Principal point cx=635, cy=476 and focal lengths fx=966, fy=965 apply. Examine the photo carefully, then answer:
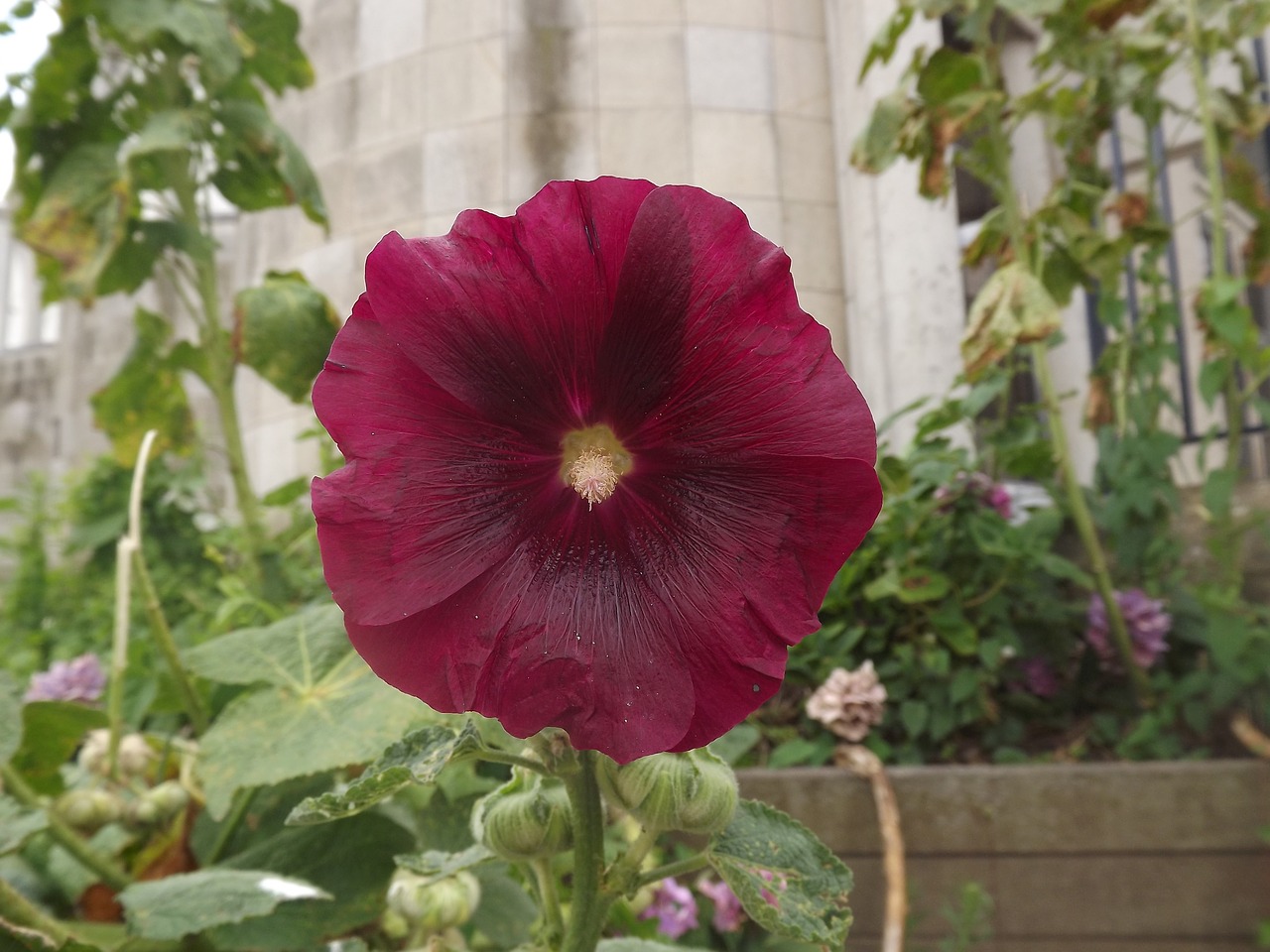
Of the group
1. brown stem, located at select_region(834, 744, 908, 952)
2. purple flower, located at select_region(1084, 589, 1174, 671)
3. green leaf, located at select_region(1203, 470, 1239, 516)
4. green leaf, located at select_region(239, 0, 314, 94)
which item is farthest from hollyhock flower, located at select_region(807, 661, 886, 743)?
green leaf, located at select_region(239, 0, 314, 94)

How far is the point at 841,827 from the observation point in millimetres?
1187

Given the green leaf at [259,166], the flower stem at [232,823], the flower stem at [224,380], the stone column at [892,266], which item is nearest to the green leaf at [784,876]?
the flower stem at [232,823]

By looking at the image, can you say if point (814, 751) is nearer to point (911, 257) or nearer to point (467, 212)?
point (467, 212)

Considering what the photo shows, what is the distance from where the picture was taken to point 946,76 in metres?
1.48

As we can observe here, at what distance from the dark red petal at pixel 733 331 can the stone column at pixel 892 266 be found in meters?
2.02

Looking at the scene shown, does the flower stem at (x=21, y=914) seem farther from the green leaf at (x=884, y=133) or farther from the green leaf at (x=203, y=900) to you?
the green leaf at (x=884, y=133)

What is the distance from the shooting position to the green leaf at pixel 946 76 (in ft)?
4.83

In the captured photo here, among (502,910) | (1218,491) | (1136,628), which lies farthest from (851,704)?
(502,910)

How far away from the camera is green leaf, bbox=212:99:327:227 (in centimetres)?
122

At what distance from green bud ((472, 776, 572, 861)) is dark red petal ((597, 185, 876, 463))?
5.3 inches

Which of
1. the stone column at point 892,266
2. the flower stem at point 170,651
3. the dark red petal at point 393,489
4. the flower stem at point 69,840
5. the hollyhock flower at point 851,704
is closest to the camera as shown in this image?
the dark red petal at point 393,489

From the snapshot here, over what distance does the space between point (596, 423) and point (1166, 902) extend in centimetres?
117

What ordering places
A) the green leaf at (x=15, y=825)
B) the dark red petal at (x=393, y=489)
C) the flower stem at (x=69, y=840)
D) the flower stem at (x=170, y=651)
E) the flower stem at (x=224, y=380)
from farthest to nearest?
the flower stem at (x=224, y=380) < the flower stem at (x=170, y=651) < the flower stem at (x=69, y=840) < the green leaf at (x=15, y=825) < the dark red petal at (x=393, y=489)

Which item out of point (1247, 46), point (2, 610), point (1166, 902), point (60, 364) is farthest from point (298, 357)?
point (60, 364)
